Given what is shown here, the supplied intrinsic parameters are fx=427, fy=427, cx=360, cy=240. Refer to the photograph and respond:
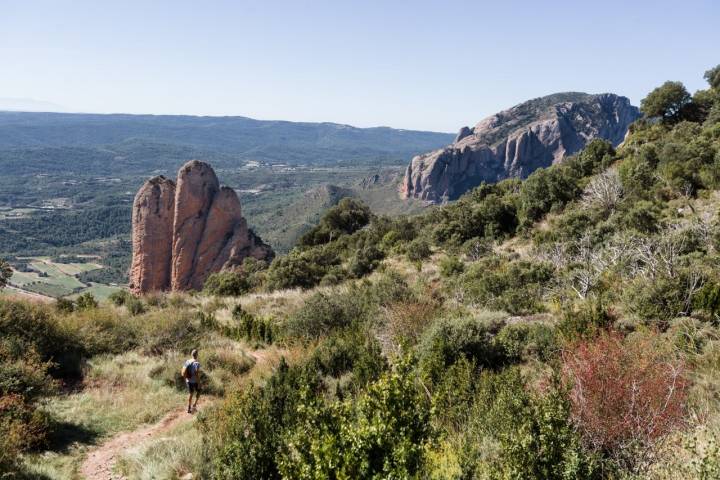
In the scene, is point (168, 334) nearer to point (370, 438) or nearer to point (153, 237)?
point (370, 438)

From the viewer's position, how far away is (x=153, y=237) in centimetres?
3872

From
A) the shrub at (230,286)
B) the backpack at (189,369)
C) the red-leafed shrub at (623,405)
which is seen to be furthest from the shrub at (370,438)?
the shrub at (230,286)

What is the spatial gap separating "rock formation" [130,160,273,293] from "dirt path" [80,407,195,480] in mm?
29345

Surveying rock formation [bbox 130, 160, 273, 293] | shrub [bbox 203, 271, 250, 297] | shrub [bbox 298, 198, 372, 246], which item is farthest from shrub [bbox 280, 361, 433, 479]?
rock formation [bbox 130, 160, 273, 293]

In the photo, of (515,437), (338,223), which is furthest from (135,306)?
(338,223)

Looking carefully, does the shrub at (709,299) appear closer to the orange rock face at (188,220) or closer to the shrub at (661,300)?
the shrub at (661,300)

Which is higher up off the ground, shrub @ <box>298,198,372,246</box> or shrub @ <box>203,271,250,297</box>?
shrub @ <box>298,198,372,246</box>

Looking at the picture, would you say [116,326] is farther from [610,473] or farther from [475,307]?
[610,473]

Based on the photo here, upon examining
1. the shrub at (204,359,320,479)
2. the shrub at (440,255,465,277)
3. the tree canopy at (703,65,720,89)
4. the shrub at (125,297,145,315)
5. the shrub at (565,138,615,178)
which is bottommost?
the shrub at (125,297,145,315)

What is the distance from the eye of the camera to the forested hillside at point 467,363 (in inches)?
186

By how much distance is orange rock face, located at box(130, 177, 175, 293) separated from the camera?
38281 millimetres

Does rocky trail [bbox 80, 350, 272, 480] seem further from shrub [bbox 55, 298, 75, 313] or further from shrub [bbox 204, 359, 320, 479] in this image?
shrub [bbox 55, 298, 75, 313]

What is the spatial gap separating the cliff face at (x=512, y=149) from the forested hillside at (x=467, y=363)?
116m


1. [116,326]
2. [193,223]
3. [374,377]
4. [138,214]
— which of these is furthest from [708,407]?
[138,214]
